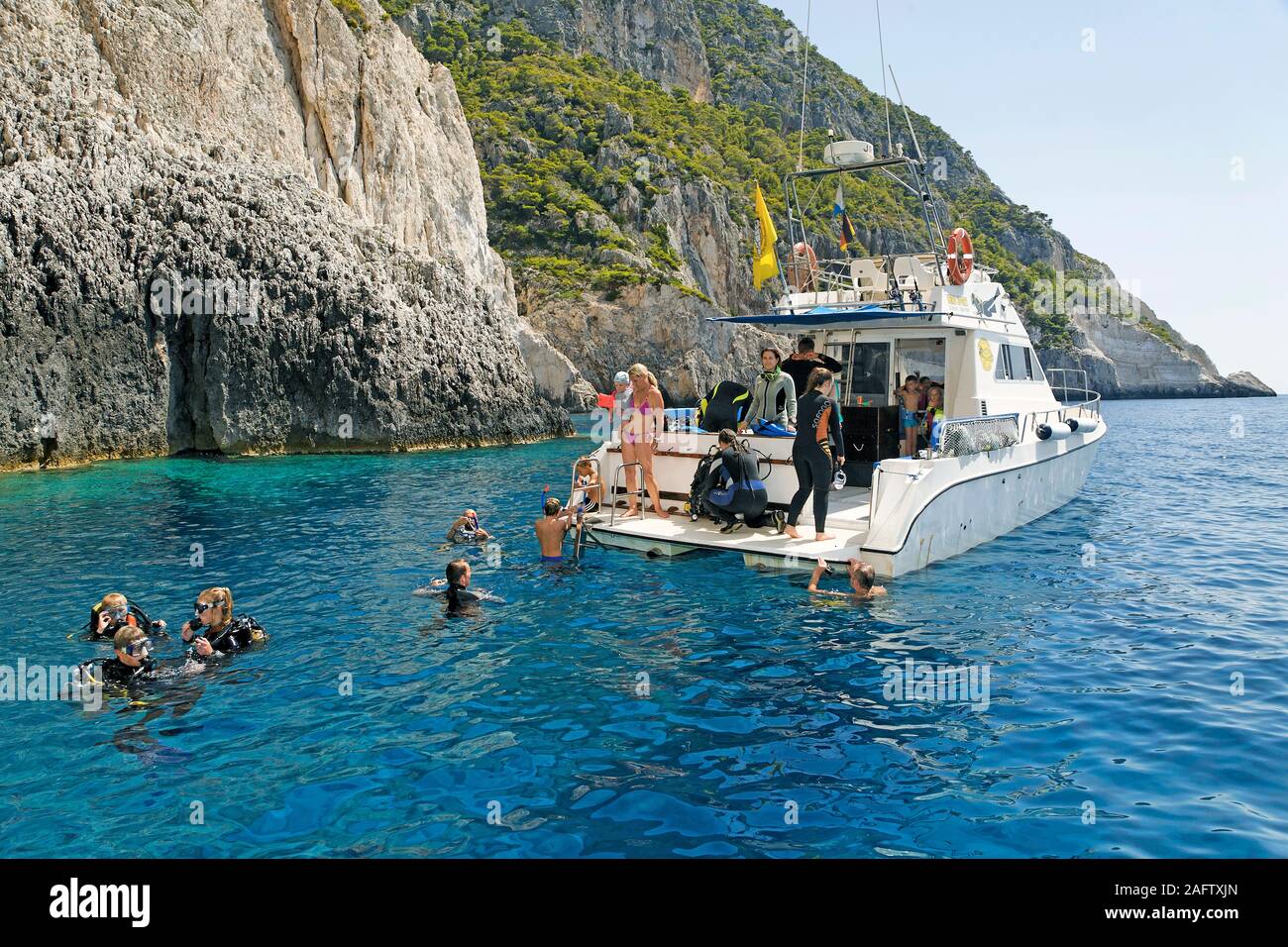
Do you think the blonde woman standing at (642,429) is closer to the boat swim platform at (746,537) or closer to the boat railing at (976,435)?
the boat swim platform at (746,537)

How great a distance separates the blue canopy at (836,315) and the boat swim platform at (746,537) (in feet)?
9.77

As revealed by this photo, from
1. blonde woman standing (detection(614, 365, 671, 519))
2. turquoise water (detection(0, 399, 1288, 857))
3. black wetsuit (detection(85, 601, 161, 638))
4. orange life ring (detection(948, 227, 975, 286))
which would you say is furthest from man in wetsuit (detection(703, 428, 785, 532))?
black wetsuit (detection(85, 601, 161, 638))

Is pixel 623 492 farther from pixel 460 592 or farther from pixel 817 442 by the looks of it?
pixel 460 592

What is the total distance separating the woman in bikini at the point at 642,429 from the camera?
12125 mm

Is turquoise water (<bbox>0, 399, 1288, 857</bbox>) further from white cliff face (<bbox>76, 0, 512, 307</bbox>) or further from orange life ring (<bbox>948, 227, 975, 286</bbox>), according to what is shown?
white cliff face (<bbox>76, 0, 512, 307</bbox>)

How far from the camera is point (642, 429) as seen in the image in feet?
40.3

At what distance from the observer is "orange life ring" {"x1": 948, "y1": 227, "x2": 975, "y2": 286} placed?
1430 centimetres

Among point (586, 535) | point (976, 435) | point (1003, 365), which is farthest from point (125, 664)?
point (1003, 365)

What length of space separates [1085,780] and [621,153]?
76.9 meters

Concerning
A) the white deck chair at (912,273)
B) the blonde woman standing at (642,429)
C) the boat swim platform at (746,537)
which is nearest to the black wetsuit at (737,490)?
the boat swim platform at (746,537)

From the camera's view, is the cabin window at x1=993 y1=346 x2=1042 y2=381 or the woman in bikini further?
the cabin window at x1=993 y1=346 x2=1042 y2=381

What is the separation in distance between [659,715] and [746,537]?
5014 mm

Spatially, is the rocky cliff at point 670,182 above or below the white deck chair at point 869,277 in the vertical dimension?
above

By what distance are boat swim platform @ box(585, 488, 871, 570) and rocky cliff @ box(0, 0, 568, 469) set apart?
20.6 metres
